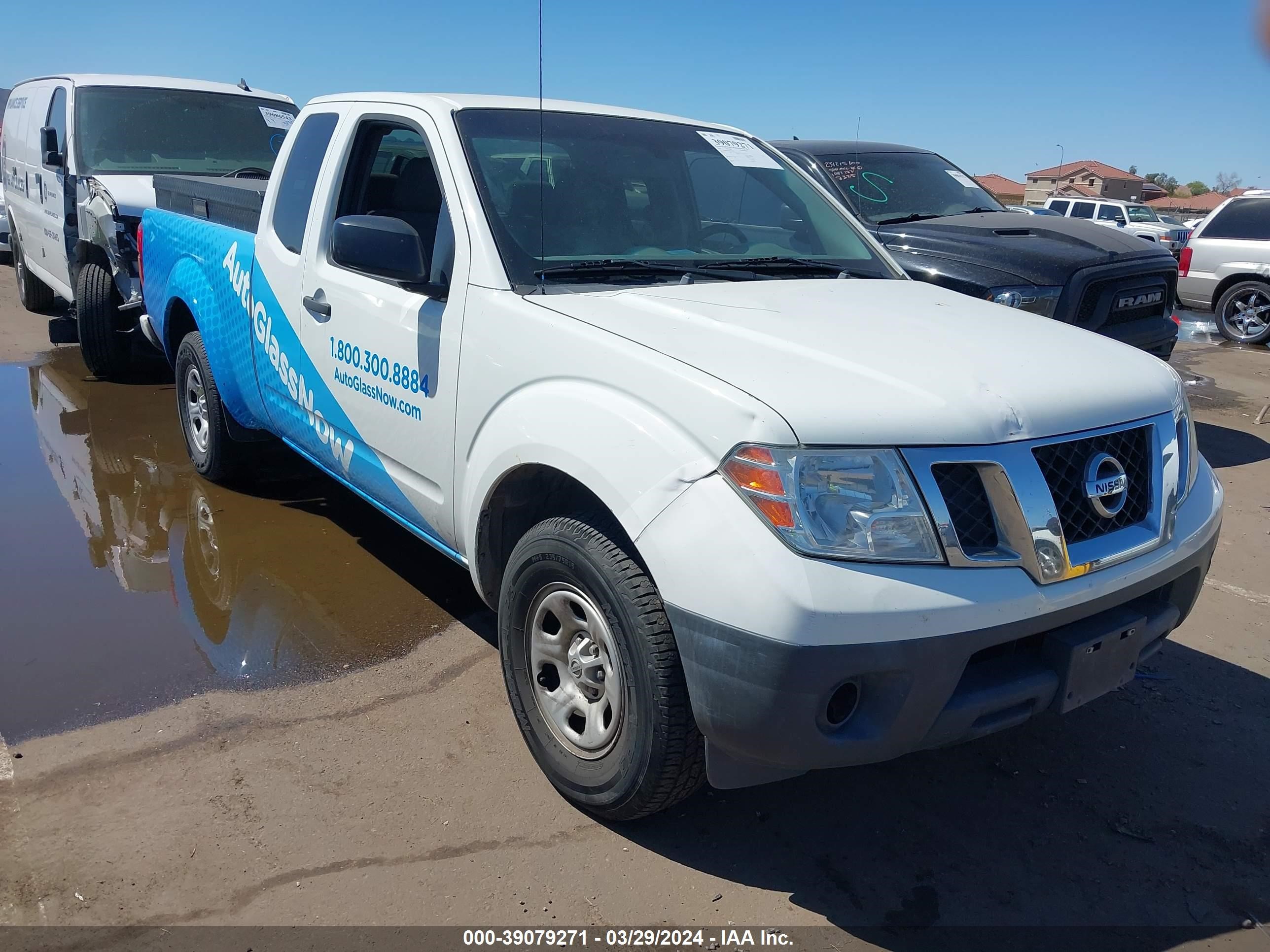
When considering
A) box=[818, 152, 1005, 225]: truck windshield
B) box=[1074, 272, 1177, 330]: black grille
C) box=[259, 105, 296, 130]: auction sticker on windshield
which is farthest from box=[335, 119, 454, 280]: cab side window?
box=[259, 105, 296, 130]: auction sticker on windshield

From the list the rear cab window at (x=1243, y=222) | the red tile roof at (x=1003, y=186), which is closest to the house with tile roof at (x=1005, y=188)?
the red tile roof at (x=1003, y=186)

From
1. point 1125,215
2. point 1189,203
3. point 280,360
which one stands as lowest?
point 1189,203

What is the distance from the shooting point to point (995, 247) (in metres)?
6.23

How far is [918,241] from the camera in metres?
6.48

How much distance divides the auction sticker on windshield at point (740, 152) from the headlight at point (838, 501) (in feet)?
6.80

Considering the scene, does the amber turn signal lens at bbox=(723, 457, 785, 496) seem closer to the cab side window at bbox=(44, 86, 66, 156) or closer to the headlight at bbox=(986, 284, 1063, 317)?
the headlight at bbox=(986, 284, 1063, 317)

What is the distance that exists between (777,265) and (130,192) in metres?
5.56

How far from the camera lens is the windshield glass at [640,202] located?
318 centimetres

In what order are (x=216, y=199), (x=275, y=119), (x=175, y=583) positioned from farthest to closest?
1. (x=275, y=119)
2. (x=216, y=199)
3. (x=175, y=583)

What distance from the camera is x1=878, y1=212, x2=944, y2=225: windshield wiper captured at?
7.00 metres

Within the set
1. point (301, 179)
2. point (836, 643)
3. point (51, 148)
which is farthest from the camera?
point (51, 148)

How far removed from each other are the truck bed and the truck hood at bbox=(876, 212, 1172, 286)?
3951 millimetres

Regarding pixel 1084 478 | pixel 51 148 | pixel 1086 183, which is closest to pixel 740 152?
pixel 1084 478

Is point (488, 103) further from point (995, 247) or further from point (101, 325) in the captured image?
point (101, 325)
